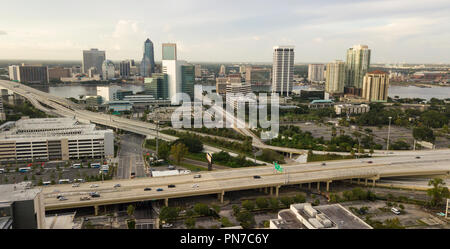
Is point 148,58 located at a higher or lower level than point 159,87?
higher

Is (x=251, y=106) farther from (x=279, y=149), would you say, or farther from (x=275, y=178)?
(x=275, y=178)

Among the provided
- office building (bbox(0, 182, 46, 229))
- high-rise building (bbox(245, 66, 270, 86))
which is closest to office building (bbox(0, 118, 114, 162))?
office building (bbox(0, 182, 46, 229))

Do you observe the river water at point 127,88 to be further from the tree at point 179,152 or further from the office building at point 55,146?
the tree at point 179,152

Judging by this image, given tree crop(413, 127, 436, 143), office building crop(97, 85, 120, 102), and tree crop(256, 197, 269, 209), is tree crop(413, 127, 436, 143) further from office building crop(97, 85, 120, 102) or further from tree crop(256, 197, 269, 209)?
office building crop(97, 85, 120, 102)

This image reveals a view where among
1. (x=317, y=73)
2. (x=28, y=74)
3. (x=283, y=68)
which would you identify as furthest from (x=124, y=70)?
(x=283, y=68)

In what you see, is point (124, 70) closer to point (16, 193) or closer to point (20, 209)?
point (16, 193)
